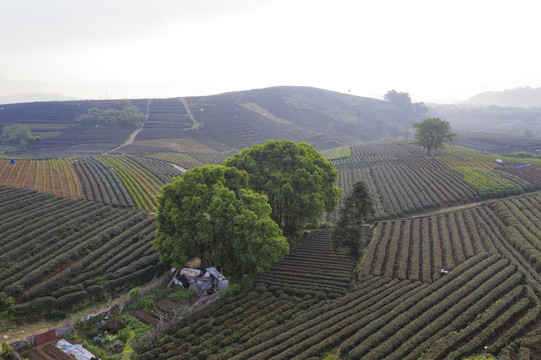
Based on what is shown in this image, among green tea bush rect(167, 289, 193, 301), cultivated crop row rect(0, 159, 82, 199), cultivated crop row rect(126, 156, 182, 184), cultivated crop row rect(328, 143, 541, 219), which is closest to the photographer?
green tea bush rect(167, 289, 193, 301)

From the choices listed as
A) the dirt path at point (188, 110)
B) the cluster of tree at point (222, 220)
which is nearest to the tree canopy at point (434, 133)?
the cluster of tree at point (222, 220)

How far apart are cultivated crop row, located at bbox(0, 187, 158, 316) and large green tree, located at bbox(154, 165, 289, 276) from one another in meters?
4.92

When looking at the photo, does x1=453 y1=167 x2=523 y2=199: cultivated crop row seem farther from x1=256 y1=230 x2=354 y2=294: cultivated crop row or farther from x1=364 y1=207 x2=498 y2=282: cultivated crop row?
x1=256 y1=230 x2=354 y2=294: cultivated crop row

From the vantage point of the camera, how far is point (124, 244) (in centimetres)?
3581

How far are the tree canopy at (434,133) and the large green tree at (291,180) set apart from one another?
5012 cm

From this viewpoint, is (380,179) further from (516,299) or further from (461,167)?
(516,299)

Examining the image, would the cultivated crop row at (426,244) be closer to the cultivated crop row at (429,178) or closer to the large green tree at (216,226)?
the cultivated crop row at (429,178)

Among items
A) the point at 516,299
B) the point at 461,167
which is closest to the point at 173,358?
the point at 516,299

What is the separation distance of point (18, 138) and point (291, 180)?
105 metres

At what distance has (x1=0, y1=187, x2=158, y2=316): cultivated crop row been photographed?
2711cm

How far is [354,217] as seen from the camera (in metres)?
30.4

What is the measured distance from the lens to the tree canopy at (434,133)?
255ft

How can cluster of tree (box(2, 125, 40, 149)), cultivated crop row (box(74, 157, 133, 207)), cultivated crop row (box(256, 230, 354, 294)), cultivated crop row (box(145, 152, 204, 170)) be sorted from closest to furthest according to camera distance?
cultivated crop row (box(256, 230, 354, 294)), cultivated crop row (box(74, 157, 133, 207)), cultivated crop row (box(145, 152, 204, 170)), cluster of tree (box(2, 125, 40, 149))

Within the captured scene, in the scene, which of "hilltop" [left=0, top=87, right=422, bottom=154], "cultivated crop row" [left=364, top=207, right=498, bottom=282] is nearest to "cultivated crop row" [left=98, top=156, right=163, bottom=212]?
"hilltop" [left=0, top=87, right=422, bottom=154]
